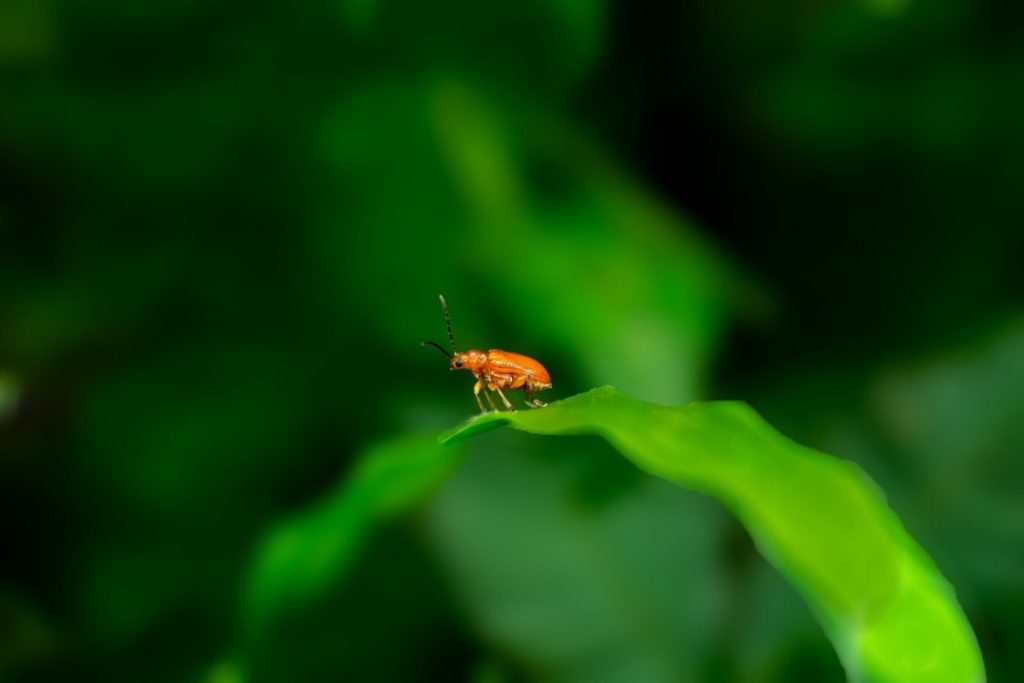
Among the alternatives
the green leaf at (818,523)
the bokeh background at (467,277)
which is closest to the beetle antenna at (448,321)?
the bokeh background at (467,277)

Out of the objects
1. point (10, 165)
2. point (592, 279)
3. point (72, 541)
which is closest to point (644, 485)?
point (592, 279)

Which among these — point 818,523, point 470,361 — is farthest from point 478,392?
point 818,523

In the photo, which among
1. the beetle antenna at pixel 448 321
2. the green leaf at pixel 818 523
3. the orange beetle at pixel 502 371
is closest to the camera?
the green leaf at pixel 818 523

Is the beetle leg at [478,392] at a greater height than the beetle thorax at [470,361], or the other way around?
the beetle thorax at [470,361]

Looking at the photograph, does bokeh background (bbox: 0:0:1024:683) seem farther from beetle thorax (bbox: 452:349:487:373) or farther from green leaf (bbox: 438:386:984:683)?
green leaf (bbox: 438:386:984:683)

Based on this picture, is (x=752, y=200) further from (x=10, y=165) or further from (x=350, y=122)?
(x=10, y=165)

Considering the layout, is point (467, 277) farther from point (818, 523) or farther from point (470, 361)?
point (818, 523)

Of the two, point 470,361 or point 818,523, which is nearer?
point 818,523

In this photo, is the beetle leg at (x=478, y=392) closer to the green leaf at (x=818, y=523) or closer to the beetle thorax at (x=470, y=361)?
the beetle thorax at (x=470, y=361)
